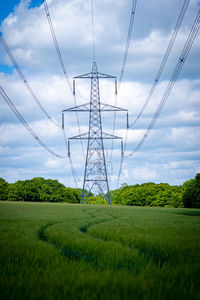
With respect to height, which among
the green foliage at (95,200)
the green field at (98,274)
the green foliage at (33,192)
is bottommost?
the green field at (98,274)

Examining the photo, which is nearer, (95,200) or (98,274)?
(98,274)

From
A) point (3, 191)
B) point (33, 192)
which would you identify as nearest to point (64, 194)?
point (33, 192)

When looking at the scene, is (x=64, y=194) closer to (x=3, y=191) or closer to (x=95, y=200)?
(x=95, y=200)

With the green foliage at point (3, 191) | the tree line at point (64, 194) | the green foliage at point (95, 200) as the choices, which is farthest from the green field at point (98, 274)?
the green foliage at point (95, 200)

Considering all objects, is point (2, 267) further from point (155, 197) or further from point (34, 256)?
point (155, 197)

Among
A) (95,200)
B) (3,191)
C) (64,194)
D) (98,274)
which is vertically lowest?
(98,274)

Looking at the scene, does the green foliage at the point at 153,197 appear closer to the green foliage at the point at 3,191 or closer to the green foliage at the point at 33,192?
the green foliage at the point at 33,192

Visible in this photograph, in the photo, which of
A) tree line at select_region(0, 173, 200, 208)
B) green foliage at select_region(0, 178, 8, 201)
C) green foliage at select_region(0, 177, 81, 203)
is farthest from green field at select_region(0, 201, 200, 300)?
green foliage at select_region(0, 178, 8, 201)

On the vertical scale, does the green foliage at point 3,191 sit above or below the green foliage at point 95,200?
above

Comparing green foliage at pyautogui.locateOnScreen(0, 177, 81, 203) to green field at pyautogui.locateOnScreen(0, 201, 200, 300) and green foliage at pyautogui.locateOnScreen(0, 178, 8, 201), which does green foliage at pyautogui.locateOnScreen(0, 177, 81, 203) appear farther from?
green field at pyautogui.locateOnScreen(0, 201, 200, 300)

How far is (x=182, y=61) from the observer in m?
12.0

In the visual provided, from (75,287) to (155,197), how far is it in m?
88.5

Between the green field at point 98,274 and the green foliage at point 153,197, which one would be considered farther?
the green foliage at point 153,197

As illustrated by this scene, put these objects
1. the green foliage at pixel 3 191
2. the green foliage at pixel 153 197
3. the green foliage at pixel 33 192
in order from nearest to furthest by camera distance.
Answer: the green foliage at pixel 153 197
the green foliage at pixel 3 191
the green foliage at pixel 33 192
